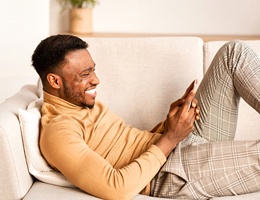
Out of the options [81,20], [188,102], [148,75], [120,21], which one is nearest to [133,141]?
[188,102]

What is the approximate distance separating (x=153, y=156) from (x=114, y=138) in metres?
0.25

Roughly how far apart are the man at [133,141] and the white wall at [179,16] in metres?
2.17

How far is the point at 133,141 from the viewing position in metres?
2.20

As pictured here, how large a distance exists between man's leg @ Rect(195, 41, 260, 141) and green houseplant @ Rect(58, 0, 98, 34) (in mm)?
2157

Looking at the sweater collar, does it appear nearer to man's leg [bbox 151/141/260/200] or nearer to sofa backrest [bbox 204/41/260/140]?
man's leg [bbox 151/141/260/200]

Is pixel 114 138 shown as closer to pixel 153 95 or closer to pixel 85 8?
pixel 153 95

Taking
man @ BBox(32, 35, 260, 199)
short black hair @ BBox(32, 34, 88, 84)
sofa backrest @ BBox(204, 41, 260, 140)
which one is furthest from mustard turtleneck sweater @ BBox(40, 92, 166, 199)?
sofa backrest @ BBox(204, 41, 260, 140)

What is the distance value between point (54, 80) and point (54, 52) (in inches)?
4.2

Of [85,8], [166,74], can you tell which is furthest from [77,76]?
[85,8]

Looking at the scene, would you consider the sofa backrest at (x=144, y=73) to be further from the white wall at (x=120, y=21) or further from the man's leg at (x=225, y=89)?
the white wall at (x=120, y=21)

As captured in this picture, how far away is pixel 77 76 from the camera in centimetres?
213

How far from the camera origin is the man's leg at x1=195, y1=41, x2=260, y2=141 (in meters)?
2.20

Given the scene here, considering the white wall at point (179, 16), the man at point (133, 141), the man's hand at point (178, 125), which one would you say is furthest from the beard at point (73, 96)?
the white wall at point (179, 16)

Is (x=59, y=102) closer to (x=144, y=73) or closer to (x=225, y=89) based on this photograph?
(x=144, y=73)
